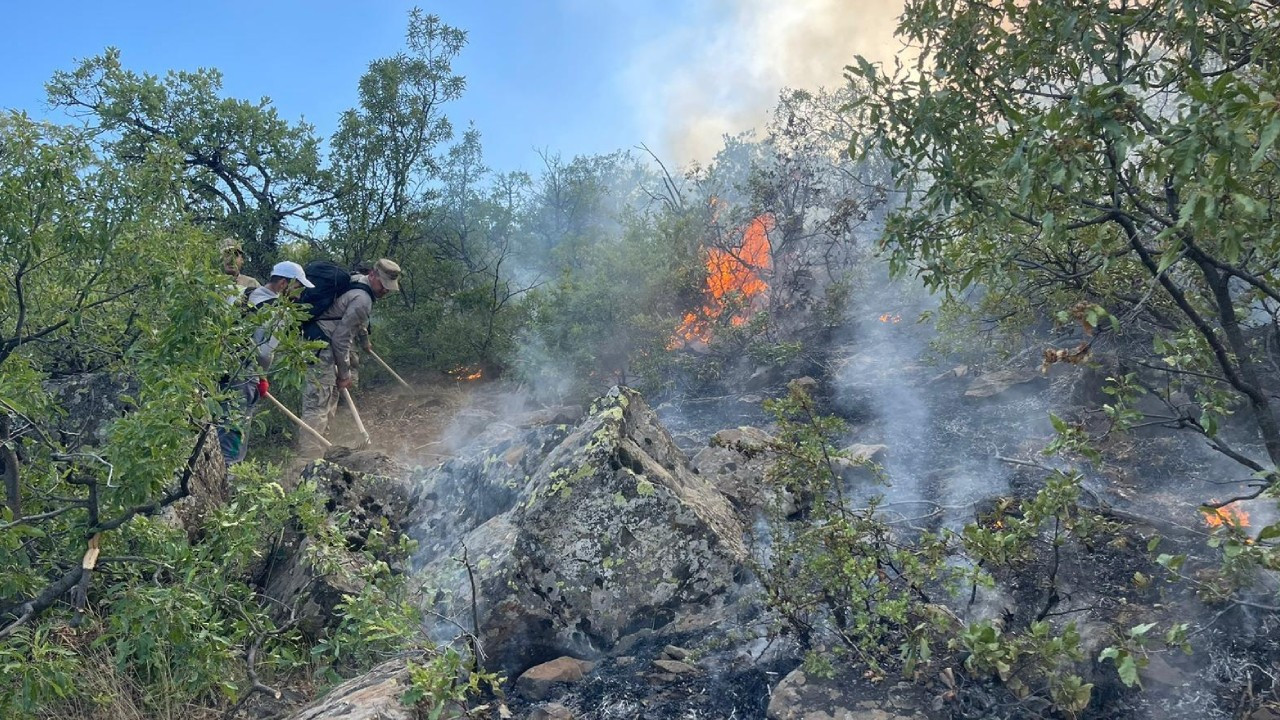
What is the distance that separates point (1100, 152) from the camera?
278cm

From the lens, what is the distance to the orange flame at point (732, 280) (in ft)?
34.0

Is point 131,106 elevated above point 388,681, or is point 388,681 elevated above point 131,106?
point 131,106

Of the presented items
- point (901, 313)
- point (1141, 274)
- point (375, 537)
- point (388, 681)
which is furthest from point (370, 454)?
point (901, 313)

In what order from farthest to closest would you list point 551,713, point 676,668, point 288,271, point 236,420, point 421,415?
point 421,415 < point 288,271 < point 676,668 < point 551,713 < point 236,420

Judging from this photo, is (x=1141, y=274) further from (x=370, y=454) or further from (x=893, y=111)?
(x=370, y=454)

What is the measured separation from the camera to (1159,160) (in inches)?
94.0

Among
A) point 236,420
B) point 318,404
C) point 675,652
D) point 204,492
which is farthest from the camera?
point 318,404

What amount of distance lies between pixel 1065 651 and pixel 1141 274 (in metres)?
2.21

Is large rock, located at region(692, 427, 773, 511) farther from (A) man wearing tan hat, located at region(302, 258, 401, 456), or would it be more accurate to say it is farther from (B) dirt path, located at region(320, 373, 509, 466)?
(A) man wearing tan hat, located at region(302, 258, 401, 456)

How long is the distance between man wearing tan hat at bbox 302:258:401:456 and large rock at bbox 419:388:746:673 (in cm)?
467

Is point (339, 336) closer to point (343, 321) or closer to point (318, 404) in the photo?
point (343, 321)

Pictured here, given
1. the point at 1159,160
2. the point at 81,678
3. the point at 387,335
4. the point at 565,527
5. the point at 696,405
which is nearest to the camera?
the point at 1159,160

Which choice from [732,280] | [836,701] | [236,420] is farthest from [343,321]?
[836,701]

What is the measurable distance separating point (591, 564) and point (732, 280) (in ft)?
23.9
